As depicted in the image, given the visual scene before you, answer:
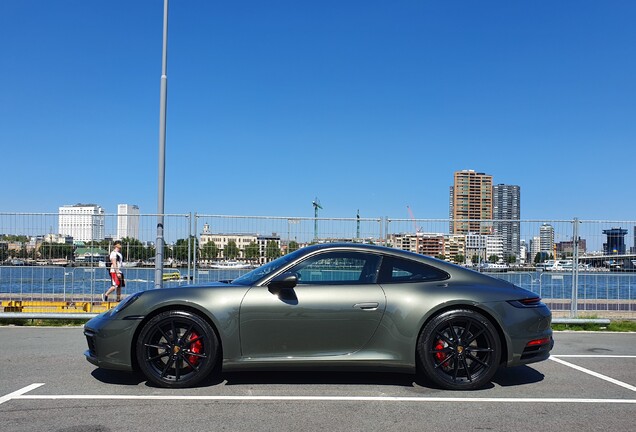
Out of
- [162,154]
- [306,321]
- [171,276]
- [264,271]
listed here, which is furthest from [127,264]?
[306,321]

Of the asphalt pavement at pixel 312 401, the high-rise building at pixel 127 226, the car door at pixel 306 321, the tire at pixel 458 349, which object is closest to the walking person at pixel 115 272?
the high-rise building at pixel 127 226

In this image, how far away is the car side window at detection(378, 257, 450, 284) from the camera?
5.08m

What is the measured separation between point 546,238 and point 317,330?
7588mm

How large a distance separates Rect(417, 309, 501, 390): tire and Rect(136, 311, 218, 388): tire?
6.29 feet

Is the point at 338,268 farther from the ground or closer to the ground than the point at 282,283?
farther from the ground

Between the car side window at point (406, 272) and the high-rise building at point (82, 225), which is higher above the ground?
the high-rise building at point (82, 225)

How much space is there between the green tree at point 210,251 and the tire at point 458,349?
627 cm

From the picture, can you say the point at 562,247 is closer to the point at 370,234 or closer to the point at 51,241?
the point at 370,234

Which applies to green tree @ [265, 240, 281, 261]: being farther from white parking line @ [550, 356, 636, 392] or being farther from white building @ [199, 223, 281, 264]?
white parking line @ [550, 356, 636, 392]

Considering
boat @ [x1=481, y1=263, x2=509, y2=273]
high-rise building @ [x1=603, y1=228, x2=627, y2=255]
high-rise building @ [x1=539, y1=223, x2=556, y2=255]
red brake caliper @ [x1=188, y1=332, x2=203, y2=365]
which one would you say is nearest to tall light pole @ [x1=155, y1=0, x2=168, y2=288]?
red brake caliper @ [x1=188, y1=332, x2=203, y2=365]

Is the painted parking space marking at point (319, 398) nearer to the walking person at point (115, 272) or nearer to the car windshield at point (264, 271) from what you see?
the car windshield at point (264, 271)

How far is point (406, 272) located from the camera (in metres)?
5.13

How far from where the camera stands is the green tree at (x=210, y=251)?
10.4m

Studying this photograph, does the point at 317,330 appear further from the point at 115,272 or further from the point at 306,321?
the point at 115,272
